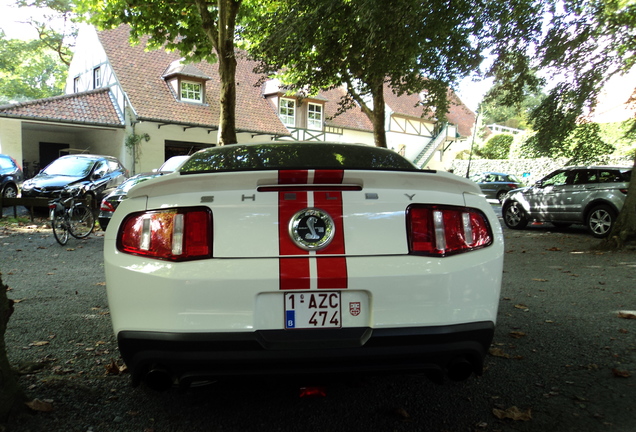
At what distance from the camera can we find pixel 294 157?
3.29m

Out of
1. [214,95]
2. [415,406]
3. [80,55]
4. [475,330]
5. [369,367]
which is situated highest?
[80,55]

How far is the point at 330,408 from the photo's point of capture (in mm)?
2617

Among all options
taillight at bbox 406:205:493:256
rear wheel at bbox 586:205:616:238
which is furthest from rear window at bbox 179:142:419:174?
rear wheel at bbox 586:205:616:238

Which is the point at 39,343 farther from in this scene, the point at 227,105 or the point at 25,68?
the point at 25,68

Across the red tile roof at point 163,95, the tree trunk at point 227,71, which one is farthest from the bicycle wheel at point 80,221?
the red tile roof at point 163,95

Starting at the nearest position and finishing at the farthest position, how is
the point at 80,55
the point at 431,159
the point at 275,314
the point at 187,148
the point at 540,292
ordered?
the point at 275,314, the point at 540,292, the point at 187,148, the point at 80,55, the point at 431,159

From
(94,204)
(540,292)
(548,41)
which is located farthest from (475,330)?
(94,204)

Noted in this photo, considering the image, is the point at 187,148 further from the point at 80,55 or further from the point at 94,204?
the point at 94,204

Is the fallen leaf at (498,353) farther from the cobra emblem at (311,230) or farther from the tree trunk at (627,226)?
the tree trunk at (627,226)

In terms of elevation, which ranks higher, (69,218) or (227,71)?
(227,71)

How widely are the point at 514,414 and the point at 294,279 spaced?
4.95 ft

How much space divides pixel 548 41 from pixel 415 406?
9.31 meters

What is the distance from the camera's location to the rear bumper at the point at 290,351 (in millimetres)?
2018

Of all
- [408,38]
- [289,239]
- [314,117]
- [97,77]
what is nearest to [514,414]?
[289,239]
